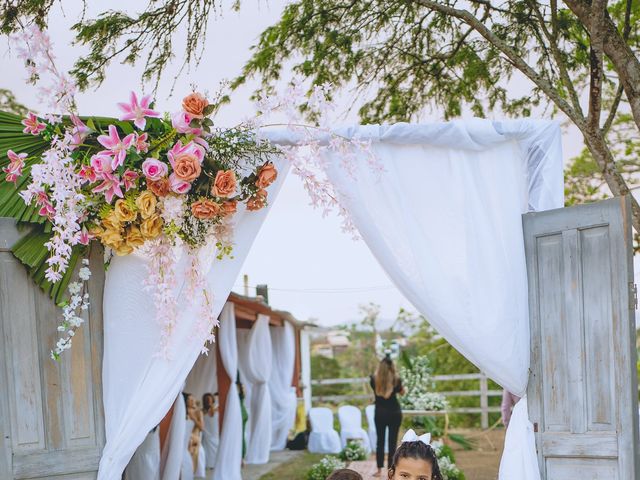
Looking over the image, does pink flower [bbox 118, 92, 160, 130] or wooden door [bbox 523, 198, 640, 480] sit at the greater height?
pink flower [bbox 118, 92, 160, 130]

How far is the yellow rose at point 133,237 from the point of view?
171 inches

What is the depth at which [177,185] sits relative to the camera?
4.22m

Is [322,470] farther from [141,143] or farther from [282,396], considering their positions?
[141,143]

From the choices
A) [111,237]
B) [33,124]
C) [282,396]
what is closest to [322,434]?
[282,396]

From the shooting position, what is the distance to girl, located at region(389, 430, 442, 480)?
376cm

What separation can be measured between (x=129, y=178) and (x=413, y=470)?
6.82 feet

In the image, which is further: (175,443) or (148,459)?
(175,443)

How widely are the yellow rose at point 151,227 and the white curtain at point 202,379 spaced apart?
9.07 metres

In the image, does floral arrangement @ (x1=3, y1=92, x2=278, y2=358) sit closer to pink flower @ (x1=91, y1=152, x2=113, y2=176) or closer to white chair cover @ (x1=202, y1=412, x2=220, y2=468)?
pink flower @ (x1=91, y1=152, x2=113, y2=176)

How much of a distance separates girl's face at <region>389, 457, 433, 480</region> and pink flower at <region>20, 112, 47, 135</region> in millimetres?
2487

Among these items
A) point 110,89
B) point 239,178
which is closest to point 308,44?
point 110,89

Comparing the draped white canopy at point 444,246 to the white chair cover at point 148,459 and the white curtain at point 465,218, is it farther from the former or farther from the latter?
the white chair cover at point 148,459

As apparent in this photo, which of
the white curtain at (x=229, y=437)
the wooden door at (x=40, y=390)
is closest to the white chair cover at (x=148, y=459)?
the white curtain at (x=229, y=437)

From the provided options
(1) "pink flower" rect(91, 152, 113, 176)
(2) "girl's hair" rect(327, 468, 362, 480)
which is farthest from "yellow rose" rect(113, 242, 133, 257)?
Answer: (2) "girl's hair" rect(327, 468, 362, 480)
